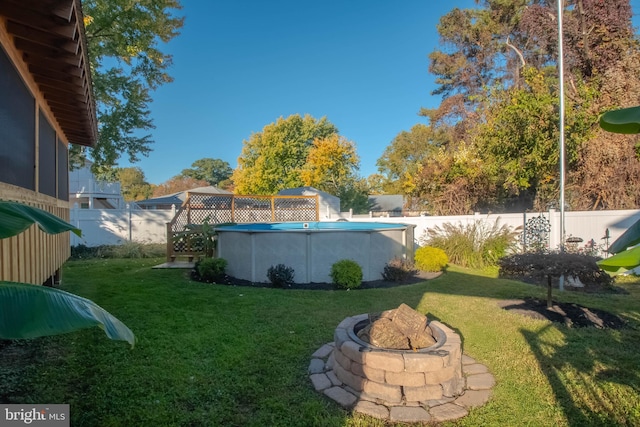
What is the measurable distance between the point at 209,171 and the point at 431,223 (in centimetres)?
5425

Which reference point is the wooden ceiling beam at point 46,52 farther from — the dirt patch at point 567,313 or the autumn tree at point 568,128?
the autumn tree at point 568,128

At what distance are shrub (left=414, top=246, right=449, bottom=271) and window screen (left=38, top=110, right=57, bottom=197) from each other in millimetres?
8027

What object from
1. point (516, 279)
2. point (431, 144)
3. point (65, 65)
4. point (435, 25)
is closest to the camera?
point (65, 65)

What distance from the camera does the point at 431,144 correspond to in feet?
112

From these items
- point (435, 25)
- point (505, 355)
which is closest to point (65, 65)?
point (505, 355)

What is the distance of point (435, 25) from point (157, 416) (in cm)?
2465

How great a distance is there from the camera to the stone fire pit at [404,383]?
2.74 m

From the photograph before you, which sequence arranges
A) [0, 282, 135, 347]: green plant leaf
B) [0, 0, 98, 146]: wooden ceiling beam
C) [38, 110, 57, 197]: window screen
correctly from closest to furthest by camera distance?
[0, 282, 135, 347]: green plant leaf, [0, 0, 98, 146]: wooden ceiling beam, [38, 110, 57, 197]: window screen

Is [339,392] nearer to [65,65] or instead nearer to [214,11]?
[65,65]

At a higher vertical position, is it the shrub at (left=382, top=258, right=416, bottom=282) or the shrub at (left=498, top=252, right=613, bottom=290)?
the shrub at (left=498, top=252, right=613, bottom=290)

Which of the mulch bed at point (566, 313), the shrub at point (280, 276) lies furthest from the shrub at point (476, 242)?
the shrub at point (280, 276)

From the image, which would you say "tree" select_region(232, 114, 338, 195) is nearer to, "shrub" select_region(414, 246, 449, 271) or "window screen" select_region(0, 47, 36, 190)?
"shrub" select_region(414, 246, 449, 271)

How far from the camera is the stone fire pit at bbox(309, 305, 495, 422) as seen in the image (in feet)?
8.99

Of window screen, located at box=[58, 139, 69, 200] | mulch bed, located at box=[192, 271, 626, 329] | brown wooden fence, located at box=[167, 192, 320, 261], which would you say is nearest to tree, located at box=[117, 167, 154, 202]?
brown wooden fence, located at box=[167, 192, 320, 261]
